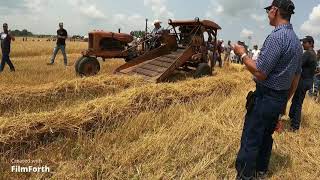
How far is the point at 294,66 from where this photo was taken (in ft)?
13.7

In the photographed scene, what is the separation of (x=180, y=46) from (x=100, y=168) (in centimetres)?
874

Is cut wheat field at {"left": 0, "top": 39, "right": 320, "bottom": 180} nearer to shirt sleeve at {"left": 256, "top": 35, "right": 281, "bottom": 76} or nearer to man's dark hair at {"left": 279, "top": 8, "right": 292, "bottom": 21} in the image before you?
shirt sleeve at {"left": 256, "top": 35, "right": 281, "bottom": 76}

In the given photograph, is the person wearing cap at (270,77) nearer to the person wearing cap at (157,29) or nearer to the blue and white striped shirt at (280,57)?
the blue and white striped shirt at (280,57)

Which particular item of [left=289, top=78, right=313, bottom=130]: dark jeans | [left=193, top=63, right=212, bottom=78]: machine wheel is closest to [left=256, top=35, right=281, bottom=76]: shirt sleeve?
[left=289, top=78, right=313, bottom=130]: dark jeans

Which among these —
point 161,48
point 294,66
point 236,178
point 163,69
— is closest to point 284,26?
point 294,66

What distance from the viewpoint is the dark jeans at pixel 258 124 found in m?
4.20

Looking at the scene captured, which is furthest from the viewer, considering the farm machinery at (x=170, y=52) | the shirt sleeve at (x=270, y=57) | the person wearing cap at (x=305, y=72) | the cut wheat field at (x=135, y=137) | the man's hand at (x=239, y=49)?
the farm machinery at (x=170, y=52)

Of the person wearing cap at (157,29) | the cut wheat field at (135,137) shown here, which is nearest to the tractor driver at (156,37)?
the person wearing cap at (157,29)

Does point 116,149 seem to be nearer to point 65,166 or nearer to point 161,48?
point 65,166

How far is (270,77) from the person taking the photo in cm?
412

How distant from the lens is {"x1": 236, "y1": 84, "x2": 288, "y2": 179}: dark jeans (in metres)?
4.20

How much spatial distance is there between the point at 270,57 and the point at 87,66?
29.1 feet

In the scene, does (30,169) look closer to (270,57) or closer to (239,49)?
(239,49)

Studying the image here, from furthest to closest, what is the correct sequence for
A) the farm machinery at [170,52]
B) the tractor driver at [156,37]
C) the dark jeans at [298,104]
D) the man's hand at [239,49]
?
1. the tractor driver at [156,37]
2. the farm machinery at [170,52]
3. the dark jeans at [298,104]
4. the man's hand at [239,49]
